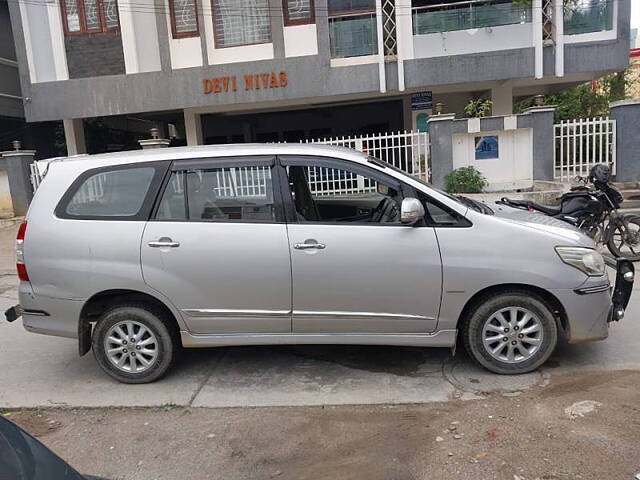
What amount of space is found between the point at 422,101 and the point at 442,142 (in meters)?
4.88

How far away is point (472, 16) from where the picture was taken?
13328 millimetres

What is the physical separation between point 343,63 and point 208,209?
427 inches

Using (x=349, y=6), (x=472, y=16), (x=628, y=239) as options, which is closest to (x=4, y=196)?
(x=349, y=6)

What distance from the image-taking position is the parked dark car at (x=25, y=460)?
169cm

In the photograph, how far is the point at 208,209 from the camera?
4086 millimetres

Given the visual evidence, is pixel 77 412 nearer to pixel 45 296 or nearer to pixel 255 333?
pixel 45 296

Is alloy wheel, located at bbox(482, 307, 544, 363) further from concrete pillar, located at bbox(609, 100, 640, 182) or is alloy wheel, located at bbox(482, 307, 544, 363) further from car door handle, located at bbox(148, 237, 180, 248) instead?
concrete pillar, located at bbox(609, 100, 640, 182)

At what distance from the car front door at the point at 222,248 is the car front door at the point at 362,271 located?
12 centimetres

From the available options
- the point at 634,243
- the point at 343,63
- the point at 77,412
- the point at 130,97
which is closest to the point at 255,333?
the point at 77,412

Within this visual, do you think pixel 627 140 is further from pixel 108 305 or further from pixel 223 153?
pixel 108 305

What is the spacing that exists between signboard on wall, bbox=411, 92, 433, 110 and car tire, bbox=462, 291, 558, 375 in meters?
12.8

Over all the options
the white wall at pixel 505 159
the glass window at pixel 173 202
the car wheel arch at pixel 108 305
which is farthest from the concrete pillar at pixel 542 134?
the car wheel arch at pixel 108 305

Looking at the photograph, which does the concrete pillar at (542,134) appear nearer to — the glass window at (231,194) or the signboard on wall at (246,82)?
the signboard on wall at (246,82)

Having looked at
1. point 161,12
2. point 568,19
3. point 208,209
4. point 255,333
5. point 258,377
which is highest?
point 161,12
